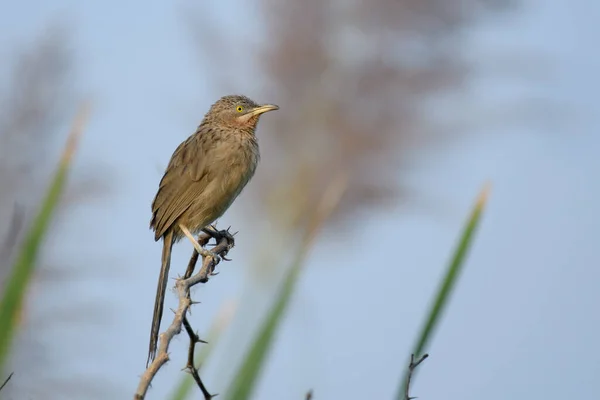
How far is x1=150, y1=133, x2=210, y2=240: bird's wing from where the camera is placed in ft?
13.1

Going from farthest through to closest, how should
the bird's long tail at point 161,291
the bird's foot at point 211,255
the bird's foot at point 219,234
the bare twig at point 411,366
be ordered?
the bird's foot at point 219,234 < the bird's long tail at point 161,291 < the bird's foot at point 211,255 < the bare twig at point 411,366

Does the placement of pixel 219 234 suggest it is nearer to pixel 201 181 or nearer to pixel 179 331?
pixel 201 181

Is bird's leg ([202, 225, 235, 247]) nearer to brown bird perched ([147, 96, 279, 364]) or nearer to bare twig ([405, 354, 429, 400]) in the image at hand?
brown bird perched ([147, 96, 279, 364])

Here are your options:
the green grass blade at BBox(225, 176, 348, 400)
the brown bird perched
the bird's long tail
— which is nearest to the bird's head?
the brown bird perched

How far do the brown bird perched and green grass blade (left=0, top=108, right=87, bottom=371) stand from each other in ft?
6.46

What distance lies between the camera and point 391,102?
26.1 ft

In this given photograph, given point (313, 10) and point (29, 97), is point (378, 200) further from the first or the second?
point (29, 97)

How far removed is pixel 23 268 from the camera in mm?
1738

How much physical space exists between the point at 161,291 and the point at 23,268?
164cm

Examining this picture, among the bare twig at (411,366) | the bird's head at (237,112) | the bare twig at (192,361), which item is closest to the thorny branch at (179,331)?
the bare twig at (192,361)

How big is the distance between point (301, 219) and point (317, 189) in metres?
1.23

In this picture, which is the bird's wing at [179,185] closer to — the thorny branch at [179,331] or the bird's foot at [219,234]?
the bird's foot at [219,234]

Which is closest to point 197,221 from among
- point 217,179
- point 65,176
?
point 217,179

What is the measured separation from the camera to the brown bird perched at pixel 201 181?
4.01m
